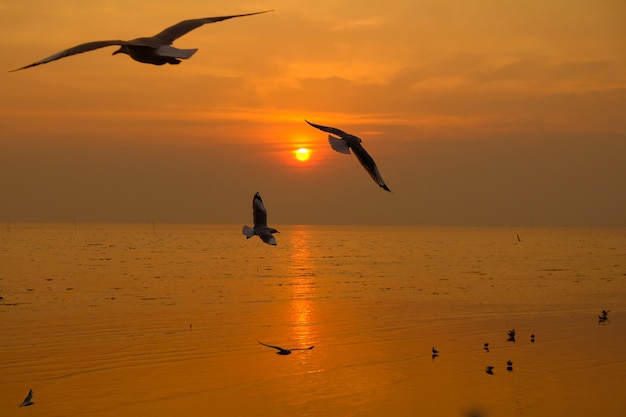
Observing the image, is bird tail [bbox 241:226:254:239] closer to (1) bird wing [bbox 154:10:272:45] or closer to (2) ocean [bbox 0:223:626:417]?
(1) bird wing [bbox 154:10:272:45]

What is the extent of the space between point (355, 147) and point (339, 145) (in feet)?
2.22

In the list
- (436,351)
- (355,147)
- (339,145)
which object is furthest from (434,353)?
(339,145)

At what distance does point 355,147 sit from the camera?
1054cm

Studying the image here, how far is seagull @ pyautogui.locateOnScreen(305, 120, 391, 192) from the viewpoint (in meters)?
9.96

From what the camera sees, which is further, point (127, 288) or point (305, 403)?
point (127, 288)

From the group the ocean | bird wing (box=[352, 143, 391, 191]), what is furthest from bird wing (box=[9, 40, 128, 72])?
the ocean

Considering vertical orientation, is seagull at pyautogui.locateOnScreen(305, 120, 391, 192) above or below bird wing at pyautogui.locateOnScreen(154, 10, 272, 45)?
below

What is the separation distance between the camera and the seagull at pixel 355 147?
392 inches

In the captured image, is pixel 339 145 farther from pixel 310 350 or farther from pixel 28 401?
pixel 310 350

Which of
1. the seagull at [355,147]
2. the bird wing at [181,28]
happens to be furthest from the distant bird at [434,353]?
the bird wing at [181,28]

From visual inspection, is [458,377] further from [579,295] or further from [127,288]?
[127,288]

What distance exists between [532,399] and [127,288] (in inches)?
1298

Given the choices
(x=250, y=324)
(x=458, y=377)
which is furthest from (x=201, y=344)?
(x=458, y=377)

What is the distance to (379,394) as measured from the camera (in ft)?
66.6
